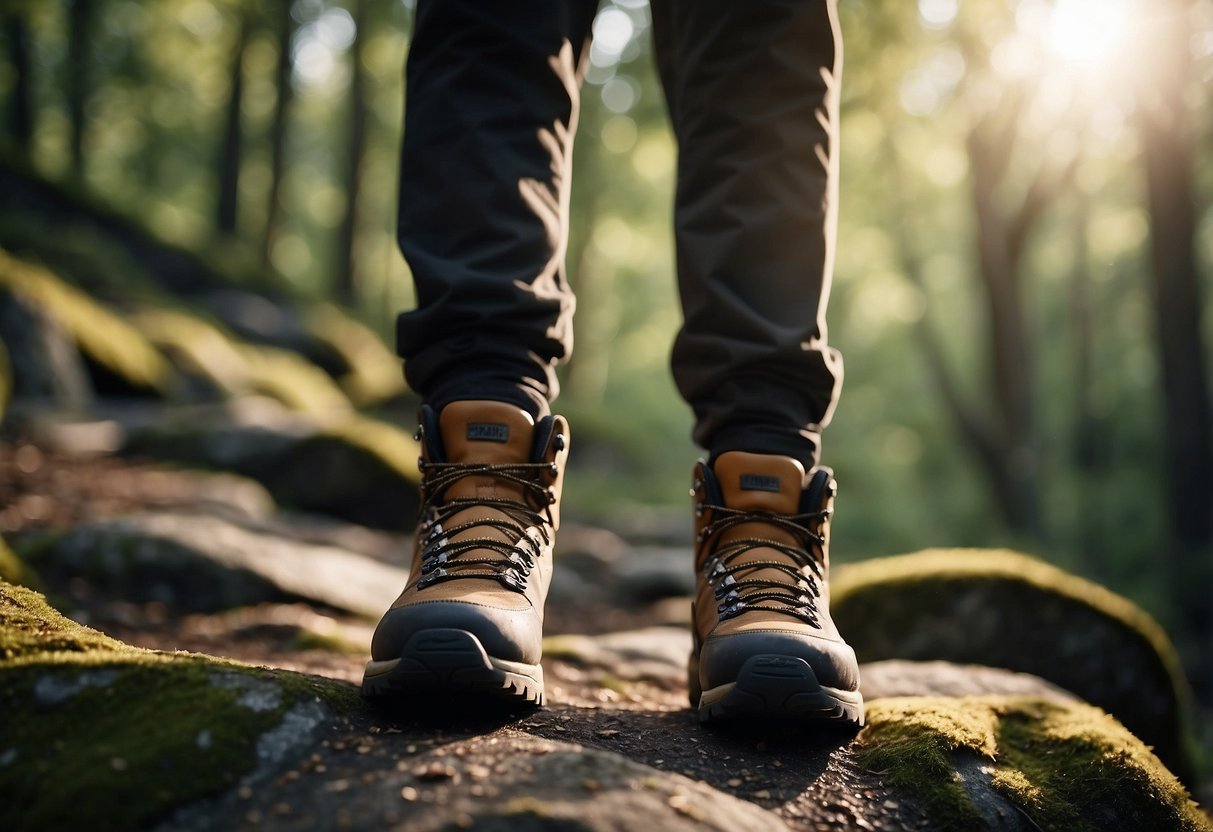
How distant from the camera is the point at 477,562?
166cm

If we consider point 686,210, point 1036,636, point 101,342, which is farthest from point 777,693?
point 101,342

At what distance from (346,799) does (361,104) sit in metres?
18.8

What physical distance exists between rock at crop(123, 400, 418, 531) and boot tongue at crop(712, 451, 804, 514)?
13.7 ft

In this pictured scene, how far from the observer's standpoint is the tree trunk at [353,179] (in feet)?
59.0

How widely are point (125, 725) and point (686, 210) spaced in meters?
1.46

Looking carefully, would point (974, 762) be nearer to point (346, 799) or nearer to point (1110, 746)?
point (1110, 746)

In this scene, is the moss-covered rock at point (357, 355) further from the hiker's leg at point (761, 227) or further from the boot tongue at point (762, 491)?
the boot tongue at point (762, 491)

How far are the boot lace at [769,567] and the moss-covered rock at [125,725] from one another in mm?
758

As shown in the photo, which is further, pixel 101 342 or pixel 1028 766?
pixel 101 342

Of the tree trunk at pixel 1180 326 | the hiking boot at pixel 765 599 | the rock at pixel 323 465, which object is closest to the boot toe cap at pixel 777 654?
the hiking boot at pixel 765 599

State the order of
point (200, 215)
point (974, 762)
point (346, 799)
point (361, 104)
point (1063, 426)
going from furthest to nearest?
point (200, 215) → point (1063, 426) → point (361, 104) → point (974, 762) → point (346, 799)

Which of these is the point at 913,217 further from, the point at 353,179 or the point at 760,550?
the point at 760,550

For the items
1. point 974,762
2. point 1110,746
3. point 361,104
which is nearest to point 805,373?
point 974,762

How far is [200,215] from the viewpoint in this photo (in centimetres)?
2870
